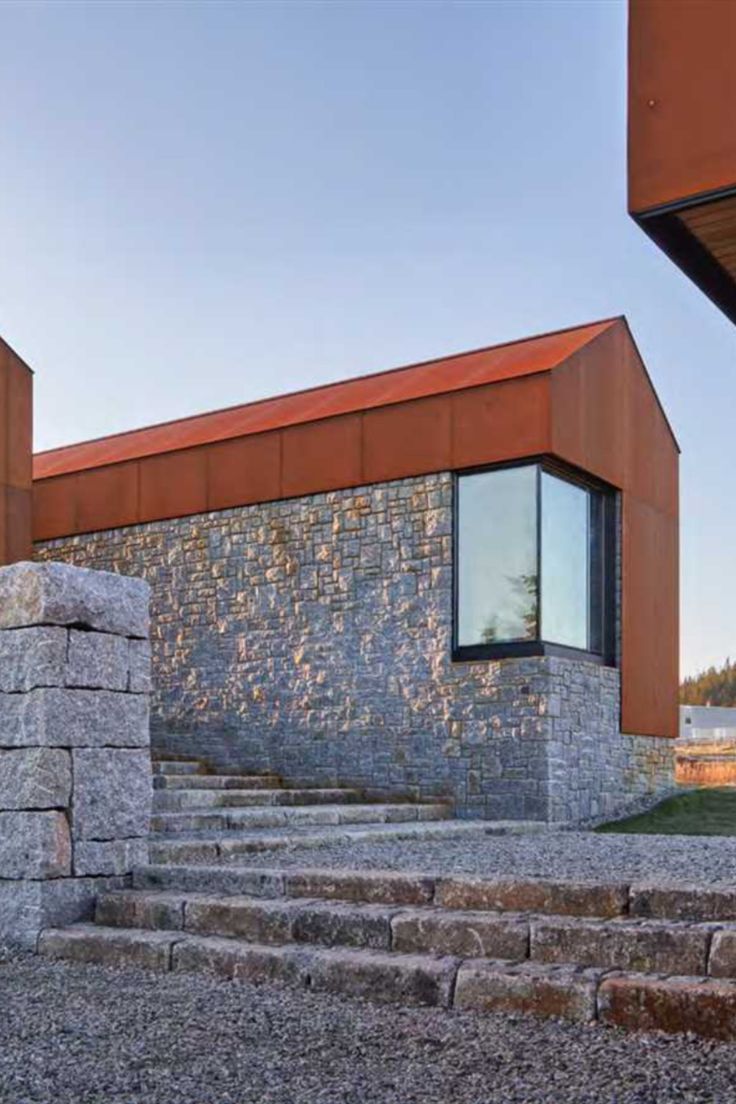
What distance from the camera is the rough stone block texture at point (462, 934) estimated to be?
4953 mm

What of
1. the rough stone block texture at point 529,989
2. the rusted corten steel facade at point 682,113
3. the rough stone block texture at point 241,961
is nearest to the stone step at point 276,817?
the rough stone block texture at point 241,961

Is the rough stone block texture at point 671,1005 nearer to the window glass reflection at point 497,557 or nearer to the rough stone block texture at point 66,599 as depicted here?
the rough stone block texture at point 66,599

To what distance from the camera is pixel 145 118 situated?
10.2 meters

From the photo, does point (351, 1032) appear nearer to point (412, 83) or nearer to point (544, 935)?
point (544, 935)

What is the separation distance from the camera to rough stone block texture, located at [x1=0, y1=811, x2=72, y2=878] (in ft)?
20.2

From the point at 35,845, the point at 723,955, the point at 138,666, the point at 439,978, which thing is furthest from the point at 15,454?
the point at 723,955

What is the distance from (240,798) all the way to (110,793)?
4.04 meters

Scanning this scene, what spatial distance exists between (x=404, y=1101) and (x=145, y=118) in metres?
8.76

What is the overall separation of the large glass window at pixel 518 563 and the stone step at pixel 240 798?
1842 millimetres

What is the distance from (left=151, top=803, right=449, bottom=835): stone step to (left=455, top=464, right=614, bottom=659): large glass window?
1846 mm

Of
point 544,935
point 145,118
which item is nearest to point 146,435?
point 145,118

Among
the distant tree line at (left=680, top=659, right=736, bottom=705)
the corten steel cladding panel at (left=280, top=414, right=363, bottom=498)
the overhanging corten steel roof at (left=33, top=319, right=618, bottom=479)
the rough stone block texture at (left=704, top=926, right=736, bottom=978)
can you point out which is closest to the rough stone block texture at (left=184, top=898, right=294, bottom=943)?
the rough stone block texture at (left=704, top=926, right=736, bottom=978)

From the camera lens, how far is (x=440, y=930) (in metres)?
5.13

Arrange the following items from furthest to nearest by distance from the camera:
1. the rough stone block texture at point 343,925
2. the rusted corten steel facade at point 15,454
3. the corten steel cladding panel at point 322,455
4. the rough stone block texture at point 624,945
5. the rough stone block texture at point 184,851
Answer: the rusted corten steel facade at point 15,454 → the corten steel cladding panel at point 322,455 → the rough stone block texture at point 184,851 → the rough stone block texture at point 343,925 → the rough stone block texture at point 624,945
